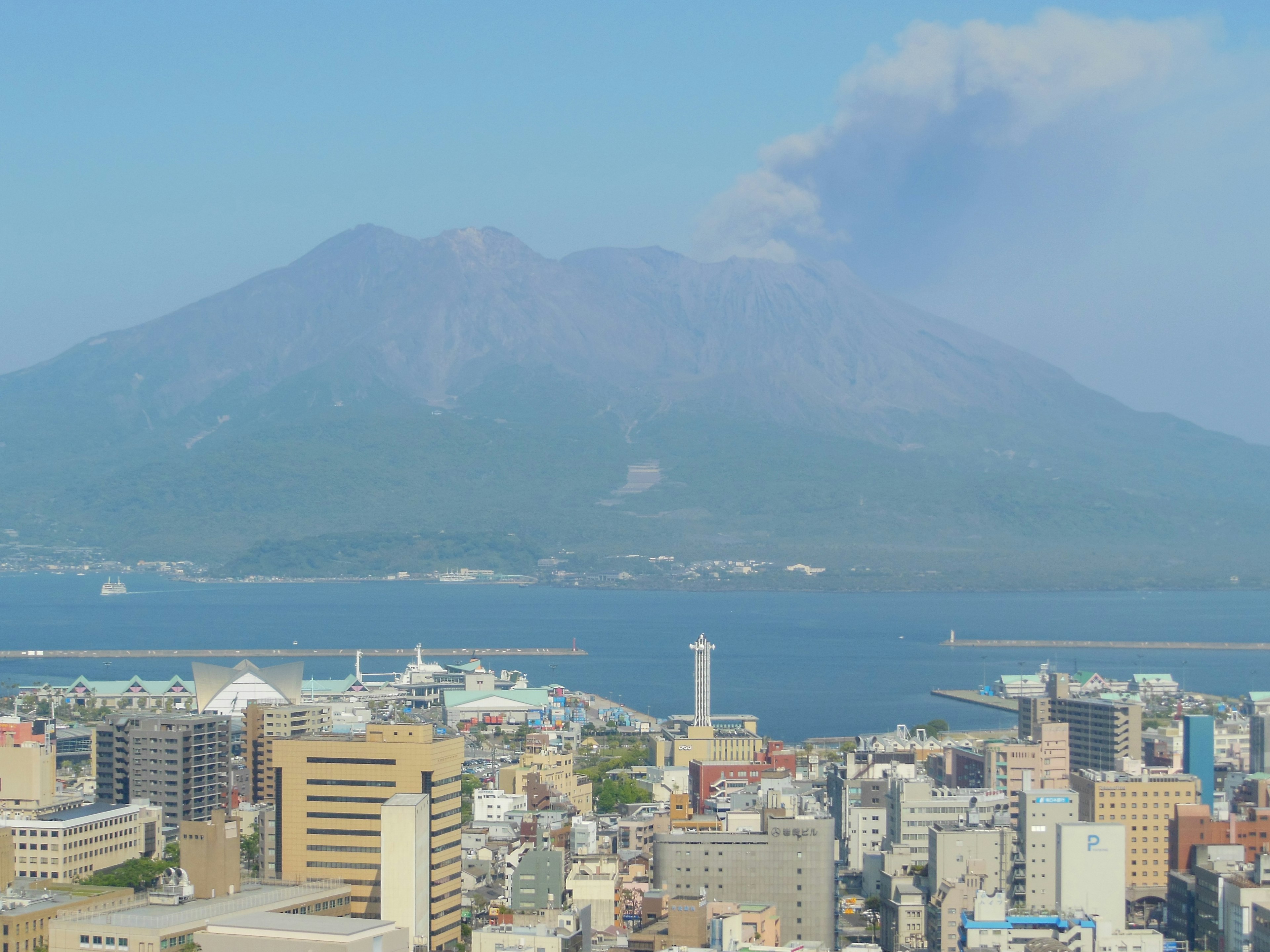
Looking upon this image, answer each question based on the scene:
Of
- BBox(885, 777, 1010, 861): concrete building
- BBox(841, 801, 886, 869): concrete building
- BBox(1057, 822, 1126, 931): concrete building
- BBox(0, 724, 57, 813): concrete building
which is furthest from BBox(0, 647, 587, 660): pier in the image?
BBox(1057, 822, 1126, 931): concrete building

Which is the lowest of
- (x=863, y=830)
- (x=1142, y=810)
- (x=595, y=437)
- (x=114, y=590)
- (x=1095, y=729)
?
(x=863, y=830)

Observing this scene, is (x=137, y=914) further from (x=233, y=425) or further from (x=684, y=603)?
(x=233, y=425)

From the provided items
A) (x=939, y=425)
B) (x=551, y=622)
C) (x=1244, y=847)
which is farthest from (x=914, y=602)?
(x=1244, y=847)

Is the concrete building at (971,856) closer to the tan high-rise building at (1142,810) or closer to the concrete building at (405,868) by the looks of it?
the tan high-rise building at (1142,810)

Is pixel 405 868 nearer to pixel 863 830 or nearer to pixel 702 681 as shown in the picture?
pixel 863 830

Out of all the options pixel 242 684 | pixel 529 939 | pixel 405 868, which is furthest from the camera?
pixel 242 684

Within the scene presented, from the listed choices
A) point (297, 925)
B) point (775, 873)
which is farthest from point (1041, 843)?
point (297, 925)
